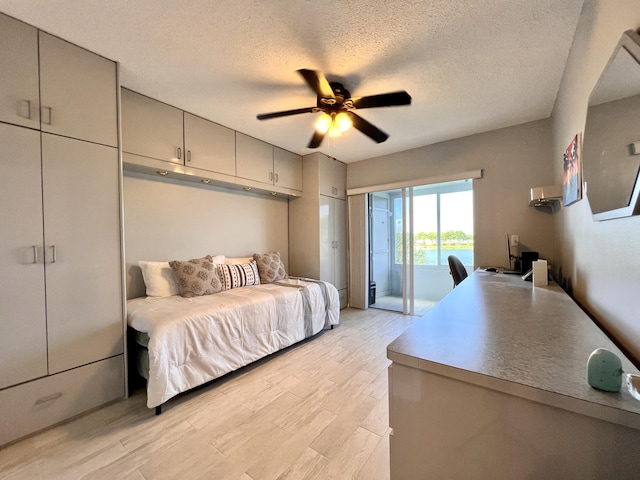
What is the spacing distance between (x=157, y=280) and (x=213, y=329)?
959mm

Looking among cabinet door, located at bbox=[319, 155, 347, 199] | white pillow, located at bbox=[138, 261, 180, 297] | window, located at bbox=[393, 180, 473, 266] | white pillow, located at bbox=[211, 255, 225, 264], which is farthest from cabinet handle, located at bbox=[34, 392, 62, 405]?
window, located at bbox=[393, 180, 473, 266]

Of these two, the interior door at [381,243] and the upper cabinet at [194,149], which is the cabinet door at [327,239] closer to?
the upper cabinet at [194,149]

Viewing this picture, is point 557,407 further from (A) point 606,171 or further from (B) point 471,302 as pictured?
(A) point 606,171

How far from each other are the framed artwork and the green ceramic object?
1.40 meters

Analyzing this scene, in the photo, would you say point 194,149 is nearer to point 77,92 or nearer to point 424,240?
point 77,92

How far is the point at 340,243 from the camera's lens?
172 inches

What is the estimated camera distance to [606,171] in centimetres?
103

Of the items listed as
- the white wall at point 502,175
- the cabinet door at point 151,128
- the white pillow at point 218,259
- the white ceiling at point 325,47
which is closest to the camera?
the white ceiling at point 325,47

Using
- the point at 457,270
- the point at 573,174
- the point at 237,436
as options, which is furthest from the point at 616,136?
the point at 237,436

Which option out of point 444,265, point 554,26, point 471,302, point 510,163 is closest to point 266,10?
point 554,26

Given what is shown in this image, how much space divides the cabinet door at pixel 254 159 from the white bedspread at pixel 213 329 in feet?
4.85

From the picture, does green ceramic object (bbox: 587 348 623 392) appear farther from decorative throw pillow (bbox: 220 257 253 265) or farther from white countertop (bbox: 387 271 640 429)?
decorative throw pillow (bbox: 220 257 253 265)

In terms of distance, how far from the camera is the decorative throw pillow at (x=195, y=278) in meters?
2.50

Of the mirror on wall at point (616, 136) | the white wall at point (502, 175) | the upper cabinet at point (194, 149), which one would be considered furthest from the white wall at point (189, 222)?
the mirror on wall at point (616, 136)
